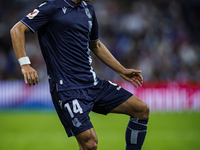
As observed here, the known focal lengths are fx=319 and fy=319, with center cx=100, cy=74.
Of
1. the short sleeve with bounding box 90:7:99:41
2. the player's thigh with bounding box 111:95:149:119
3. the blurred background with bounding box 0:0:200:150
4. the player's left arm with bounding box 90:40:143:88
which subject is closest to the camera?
the player's thigh with bounding box 111:95:149:119

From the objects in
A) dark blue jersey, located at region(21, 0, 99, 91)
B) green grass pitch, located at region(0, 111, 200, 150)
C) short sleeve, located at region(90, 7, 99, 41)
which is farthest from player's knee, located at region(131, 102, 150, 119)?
green grass pitch, located at region(0, 111, 200, 150)

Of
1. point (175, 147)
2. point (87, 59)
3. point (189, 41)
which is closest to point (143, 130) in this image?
point (87, 59)

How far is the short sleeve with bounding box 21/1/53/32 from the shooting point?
3.13m

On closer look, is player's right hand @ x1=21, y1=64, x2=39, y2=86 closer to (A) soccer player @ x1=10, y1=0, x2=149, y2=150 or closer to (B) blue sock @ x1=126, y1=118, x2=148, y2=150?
(A) soccer player @ x1=10, y1=0, x2=149, y2=150

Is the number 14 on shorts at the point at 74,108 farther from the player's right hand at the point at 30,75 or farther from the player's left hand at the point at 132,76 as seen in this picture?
the player's left hand at the point at 132,76

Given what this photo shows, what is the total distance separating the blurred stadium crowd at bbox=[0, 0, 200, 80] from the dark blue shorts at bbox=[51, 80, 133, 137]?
27.1 feet

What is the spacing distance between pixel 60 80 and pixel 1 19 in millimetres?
10721

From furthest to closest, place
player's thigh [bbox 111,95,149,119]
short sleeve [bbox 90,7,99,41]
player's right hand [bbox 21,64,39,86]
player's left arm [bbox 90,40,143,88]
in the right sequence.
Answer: player's left arm [bbox 90,40,143,88] < short sleeve [bbox 90,7,99,41] < player's thigh [bbox 111,95,149,119] < player's right hand [bbox 21,64,39,86]

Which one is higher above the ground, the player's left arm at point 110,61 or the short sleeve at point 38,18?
the short sleeve at point 38,18

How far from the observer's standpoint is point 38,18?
3.15 meters

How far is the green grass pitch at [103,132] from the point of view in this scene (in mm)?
5779

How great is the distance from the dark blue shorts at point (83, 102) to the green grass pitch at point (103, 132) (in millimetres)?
2151

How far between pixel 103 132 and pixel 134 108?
3631 mm

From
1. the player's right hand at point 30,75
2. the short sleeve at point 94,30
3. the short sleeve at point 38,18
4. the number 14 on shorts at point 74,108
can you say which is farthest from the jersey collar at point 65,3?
the number 14 on shorts at point 74,108
